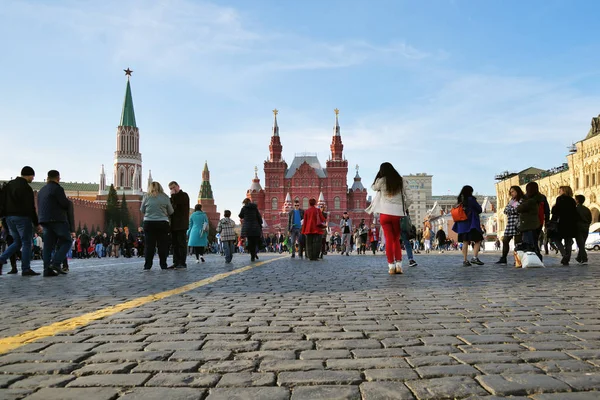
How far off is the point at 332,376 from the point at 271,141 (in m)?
114

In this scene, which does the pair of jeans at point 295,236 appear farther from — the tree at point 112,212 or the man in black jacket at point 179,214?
the tree at point 112,212

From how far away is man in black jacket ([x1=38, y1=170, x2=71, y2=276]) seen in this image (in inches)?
402

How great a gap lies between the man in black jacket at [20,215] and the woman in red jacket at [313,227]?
6.98 metres

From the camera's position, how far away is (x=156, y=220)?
11.9 meters

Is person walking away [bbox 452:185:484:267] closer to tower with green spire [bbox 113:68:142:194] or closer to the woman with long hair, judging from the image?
the woman with long hair

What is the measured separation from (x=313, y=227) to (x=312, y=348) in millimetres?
12805

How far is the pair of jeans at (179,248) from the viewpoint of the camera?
40.8 ft

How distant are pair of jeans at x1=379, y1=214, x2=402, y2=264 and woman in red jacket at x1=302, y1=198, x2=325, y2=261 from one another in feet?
17.6

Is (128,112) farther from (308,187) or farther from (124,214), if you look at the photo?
(308,187)

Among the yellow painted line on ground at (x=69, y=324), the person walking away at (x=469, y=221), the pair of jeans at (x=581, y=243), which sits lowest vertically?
the yellow painted line on ground at (x=69, y=324)

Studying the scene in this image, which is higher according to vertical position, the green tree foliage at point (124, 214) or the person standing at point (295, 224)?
the green tree foliage at point (124, 214)

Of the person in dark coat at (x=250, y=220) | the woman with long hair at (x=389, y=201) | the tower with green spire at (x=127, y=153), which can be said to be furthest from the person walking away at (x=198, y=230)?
the tower with green spire at (x=127, y=153)

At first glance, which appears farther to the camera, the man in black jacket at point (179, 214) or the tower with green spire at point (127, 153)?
the tower with green spire at point (127, 153)

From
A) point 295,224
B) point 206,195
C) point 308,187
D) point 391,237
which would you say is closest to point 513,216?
point 391,237
